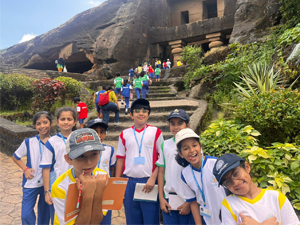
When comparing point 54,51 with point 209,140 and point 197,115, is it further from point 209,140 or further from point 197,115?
point 209,140

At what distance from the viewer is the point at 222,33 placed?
17.5 m

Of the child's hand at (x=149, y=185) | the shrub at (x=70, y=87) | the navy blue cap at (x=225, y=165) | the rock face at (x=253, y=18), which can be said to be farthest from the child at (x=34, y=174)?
the rock face at (x=253, y=18)

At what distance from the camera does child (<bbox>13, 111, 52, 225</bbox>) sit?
2.27 metres

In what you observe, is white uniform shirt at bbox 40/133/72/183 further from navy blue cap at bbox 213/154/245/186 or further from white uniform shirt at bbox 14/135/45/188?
navy blue cap at bbox 213/154/245/186

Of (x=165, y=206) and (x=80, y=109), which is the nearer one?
(x=165, y=206)

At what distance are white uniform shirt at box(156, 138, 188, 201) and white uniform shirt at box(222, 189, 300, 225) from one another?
23.2 inches

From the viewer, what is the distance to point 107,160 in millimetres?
2303

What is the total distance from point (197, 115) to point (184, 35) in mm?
14846

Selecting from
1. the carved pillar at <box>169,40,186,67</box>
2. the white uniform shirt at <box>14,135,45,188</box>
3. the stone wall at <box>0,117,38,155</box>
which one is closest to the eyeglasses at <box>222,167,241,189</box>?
the white uniform shirt at <box>14,135,45,188</box>

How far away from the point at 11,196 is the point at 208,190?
3572mm

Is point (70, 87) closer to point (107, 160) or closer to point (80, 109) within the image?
point (80, 109)

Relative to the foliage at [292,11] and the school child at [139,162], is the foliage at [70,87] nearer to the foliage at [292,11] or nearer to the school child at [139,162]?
the school child at [139,162]

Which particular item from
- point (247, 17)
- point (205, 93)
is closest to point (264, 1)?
point (247, 17)

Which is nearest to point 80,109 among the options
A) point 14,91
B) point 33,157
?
point 33,157
